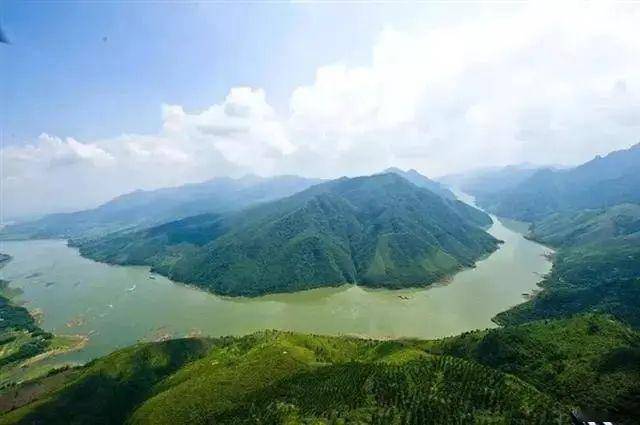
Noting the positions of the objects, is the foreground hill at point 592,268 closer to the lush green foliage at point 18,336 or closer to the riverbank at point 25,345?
the riverbank at point 25,345

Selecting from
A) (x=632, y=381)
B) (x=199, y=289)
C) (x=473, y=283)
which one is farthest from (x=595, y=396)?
(x=199, y=289)

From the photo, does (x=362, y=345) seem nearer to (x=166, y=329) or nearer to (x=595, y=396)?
(x=595, y=396)

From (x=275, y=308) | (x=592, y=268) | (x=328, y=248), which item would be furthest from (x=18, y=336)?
(x=592, y=268)

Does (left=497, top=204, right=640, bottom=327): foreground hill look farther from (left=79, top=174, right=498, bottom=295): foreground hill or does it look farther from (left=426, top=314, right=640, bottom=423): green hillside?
(left=79, top=174, right=498, bottom=295): foreground hill

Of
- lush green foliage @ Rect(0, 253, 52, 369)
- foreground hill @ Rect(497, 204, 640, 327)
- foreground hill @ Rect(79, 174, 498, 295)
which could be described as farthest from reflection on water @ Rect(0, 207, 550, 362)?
foreground hill @ Rect(497, 204, 640, 327)

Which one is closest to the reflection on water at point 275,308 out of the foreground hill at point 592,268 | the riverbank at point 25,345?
the riverbank at point 25,345

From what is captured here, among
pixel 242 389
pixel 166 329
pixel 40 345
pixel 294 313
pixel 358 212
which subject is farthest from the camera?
pixel 358 212
